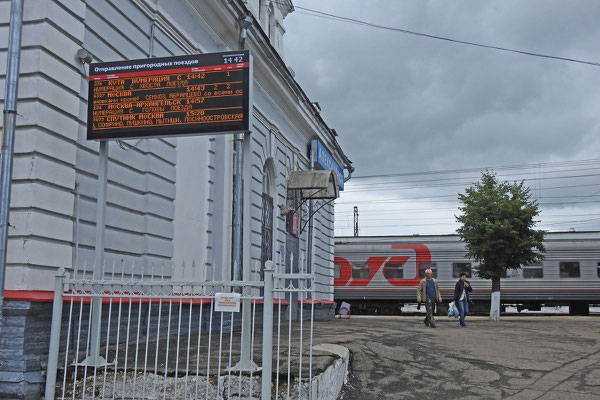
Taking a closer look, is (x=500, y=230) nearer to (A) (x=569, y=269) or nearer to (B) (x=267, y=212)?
(A) (x=569, y=269)

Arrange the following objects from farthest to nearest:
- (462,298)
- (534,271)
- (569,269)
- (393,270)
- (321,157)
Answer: (393,270), (534,271), (569,269), (321,157), (462,298)

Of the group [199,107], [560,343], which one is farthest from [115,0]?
[560,343]

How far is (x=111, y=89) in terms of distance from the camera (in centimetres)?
735

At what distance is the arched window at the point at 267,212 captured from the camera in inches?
631

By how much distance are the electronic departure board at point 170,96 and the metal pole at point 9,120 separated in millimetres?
825

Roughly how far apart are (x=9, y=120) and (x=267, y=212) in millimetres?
9881

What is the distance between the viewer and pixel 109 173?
28.4 ft

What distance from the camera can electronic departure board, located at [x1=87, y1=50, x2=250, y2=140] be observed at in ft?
22.7

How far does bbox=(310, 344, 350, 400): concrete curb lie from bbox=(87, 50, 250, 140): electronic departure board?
2.76m

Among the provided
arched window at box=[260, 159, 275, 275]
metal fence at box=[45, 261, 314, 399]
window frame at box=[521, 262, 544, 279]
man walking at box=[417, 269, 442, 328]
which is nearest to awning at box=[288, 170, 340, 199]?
arched window at box=[260, 159, 275, 275]

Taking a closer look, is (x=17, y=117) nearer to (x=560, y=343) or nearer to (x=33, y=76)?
(x=33, y=76)

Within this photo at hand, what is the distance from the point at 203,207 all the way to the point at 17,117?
16.4 feet

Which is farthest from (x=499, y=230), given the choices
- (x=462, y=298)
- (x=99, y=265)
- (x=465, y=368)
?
(x=99, y=265)

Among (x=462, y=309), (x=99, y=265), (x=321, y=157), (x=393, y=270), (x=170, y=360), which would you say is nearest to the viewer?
(x=99, y=265)
